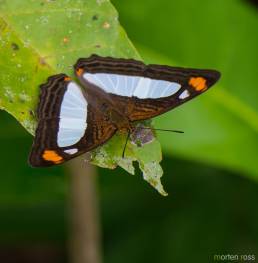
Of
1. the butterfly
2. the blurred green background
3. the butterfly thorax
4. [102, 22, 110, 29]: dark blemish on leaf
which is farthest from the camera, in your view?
the blurred green background

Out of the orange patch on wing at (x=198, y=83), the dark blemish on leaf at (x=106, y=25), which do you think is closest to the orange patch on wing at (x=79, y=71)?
the dark blemish on leaf at (x=106, y=25)

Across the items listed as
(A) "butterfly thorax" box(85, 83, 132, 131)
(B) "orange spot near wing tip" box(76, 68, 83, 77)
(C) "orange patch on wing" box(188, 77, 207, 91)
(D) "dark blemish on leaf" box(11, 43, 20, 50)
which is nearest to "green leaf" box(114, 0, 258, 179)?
(A) "butterfly thorax" box(85, 83, 132, 131)

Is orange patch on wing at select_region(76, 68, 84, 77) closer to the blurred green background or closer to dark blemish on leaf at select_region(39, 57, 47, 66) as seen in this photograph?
dark blemish on leaf at select_region(39, 57, 47, 66)

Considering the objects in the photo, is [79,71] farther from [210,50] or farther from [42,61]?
[210,50]

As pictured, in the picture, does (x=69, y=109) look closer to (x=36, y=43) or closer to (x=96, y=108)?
(x=96, y=108)

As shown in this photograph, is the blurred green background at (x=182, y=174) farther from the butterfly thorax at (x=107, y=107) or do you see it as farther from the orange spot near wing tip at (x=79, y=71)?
the orange spot near wing tip at (x=79, y=71)

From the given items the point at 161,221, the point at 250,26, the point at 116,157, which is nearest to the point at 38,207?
the point at 161,221

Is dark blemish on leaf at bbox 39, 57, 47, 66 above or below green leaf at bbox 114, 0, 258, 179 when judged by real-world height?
below
